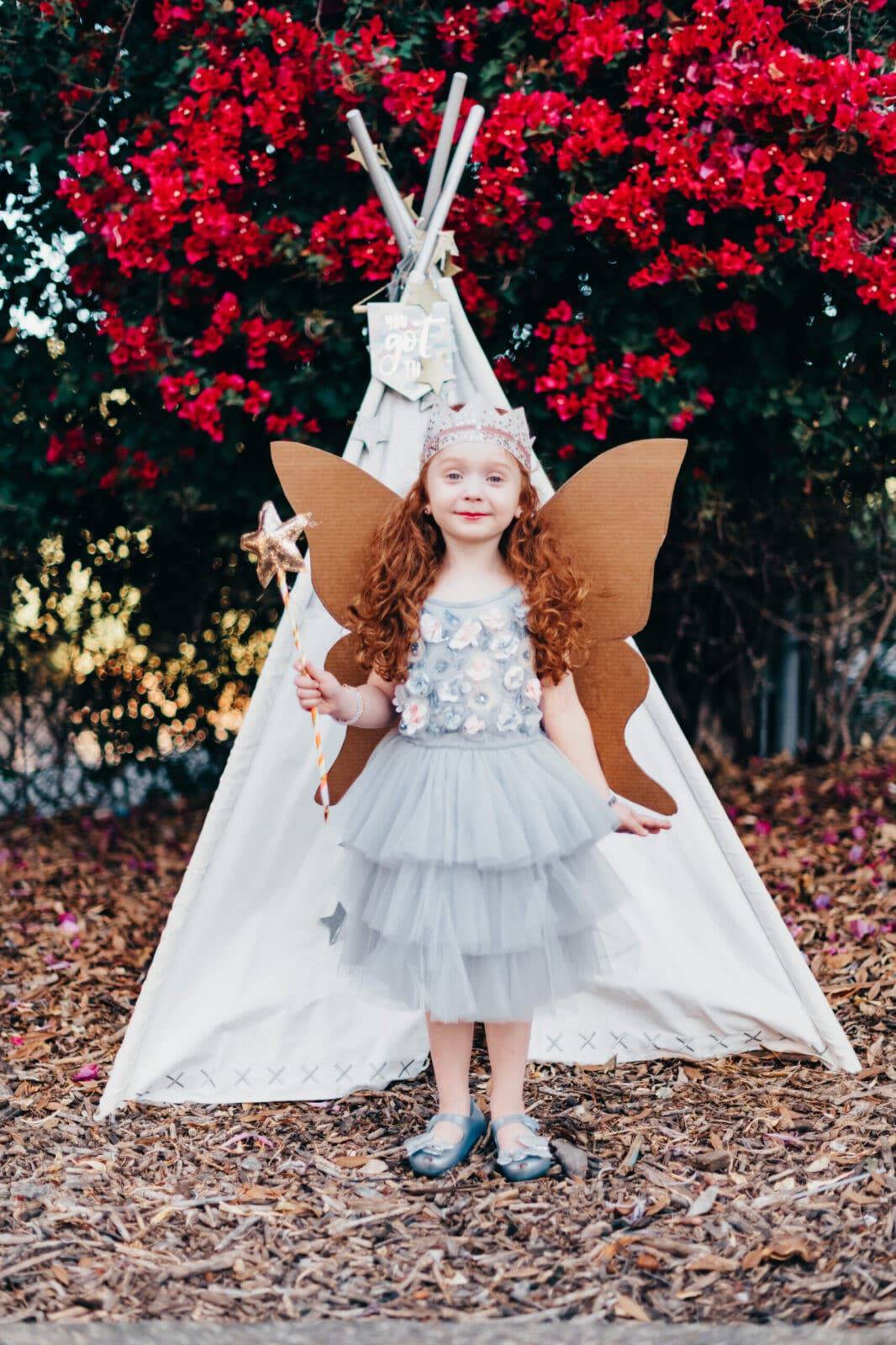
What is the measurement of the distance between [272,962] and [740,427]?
7.84 ft

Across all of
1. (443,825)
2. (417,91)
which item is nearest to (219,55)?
(417,91)

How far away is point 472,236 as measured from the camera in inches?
144

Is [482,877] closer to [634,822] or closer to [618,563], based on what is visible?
[634,822]

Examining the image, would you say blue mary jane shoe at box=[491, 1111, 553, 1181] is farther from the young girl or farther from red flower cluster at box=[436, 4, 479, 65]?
red flower cluster at box=[436, 4, 479, 65]

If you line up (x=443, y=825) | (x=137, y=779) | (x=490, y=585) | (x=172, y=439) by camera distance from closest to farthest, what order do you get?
(x=443, y=825), (x=490, y=585), (x=172, y=439), (x=137, y=779)

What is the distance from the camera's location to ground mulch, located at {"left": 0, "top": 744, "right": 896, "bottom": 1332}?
215cm

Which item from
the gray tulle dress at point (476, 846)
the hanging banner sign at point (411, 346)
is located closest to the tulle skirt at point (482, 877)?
the gray tulle dress at point (476, 846)

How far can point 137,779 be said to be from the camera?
17.8ft

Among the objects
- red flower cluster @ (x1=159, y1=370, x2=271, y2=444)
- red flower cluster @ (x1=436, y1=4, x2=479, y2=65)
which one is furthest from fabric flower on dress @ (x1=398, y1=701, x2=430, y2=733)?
red flower cluster @ (x1=436, y1=4, x2=479, y2=65)

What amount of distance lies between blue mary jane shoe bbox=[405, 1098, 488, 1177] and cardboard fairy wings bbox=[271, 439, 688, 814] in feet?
2.42

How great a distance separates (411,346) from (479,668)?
88cm

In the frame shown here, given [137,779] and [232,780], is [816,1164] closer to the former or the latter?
[232,780]

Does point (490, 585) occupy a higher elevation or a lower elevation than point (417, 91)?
lower

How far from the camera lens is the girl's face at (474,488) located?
8.31 ft
